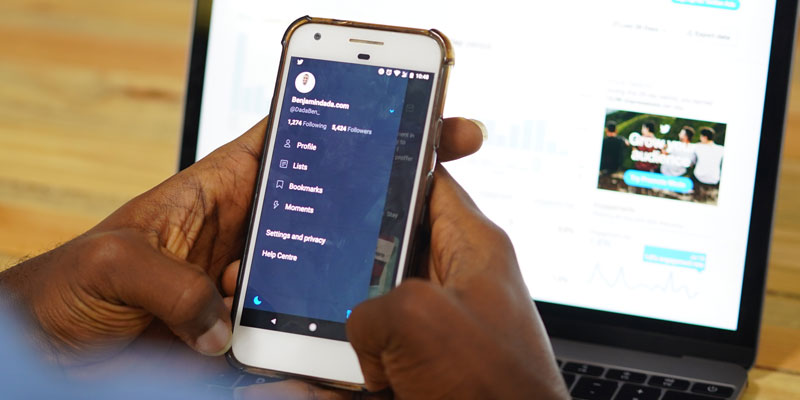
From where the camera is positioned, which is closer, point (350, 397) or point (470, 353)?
point (470, 353)

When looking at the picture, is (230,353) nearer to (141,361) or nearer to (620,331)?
(141,361)

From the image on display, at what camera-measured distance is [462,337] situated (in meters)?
0.39

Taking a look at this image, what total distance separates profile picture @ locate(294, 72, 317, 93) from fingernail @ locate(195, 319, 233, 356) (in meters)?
0.18

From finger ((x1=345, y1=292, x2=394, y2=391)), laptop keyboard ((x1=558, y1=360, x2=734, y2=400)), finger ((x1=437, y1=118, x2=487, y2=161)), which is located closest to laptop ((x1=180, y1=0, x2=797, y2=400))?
laptop keyboard ((x1=558, y1=360, x2=734, y2=400))

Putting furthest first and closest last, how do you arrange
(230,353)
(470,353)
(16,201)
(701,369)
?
(16,201) < (701,369) < (230,353) < (470,353)

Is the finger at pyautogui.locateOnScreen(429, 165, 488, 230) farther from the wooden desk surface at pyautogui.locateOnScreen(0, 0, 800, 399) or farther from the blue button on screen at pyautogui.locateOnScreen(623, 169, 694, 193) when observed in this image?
the wooden desk surface at pyautogui.locateOnScreen(0, 0, 800, 399)

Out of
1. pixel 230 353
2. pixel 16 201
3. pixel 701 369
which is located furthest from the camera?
pixel 16 201

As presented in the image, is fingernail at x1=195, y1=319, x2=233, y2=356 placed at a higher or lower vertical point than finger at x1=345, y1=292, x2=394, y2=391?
lower

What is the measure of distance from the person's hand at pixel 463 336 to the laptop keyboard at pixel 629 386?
19 cm

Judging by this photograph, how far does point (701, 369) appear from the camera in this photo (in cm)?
63

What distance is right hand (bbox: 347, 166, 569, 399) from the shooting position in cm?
39

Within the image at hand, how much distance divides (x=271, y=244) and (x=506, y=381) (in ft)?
0.71

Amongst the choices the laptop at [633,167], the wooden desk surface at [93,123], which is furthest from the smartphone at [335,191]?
the wooden desk surface at [93,123]

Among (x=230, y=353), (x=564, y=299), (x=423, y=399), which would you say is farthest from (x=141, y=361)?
(x=564, y=299)
